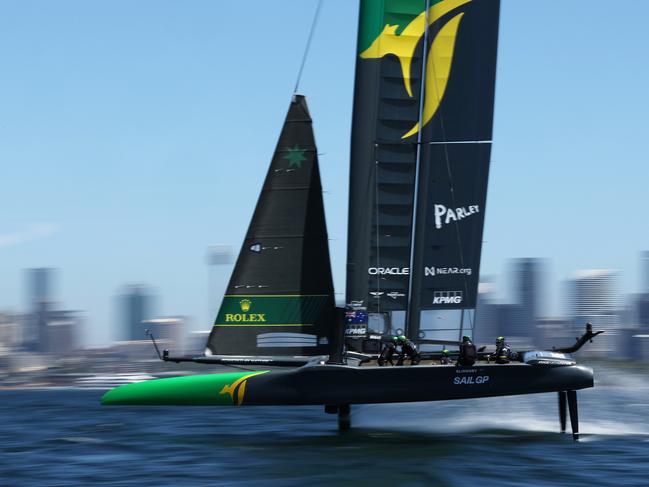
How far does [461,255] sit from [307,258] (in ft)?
11.9

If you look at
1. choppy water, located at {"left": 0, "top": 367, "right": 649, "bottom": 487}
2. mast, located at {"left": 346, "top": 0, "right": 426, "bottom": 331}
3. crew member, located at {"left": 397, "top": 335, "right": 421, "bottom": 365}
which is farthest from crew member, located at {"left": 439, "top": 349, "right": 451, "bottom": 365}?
choppy water, located at {"left": 0, "top": 367, "right": 649, "bottom": 487}

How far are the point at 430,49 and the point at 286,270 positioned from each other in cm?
583

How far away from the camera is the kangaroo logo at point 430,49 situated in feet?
70.3

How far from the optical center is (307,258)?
2061 centimetres

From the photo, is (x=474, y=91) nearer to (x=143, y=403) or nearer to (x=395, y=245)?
(x=395, y=245)

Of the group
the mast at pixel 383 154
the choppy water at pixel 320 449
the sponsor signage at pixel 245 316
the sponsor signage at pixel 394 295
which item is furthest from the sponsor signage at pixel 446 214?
the choppy water at pixel 320 449

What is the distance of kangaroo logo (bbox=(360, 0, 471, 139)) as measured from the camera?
21438mm

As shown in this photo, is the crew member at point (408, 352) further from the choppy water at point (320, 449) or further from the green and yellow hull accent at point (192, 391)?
the green and yellow hull accent at point (192, 391)

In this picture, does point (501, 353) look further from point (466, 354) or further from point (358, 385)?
point (358, 385)

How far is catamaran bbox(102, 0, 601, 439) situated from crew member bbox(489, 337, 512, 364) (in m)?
0.23

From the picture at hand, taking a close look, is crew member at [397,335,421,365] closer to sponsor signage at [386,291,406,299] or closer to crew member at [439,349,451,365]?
crew member at [439,349,451,365]

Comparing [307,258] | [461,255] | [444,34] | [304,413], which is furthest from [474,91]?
[304,413]

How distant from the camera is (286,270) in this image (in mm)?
20594

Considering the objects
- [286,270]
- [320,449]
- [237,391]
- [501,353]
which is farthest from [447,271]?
[237,391]
